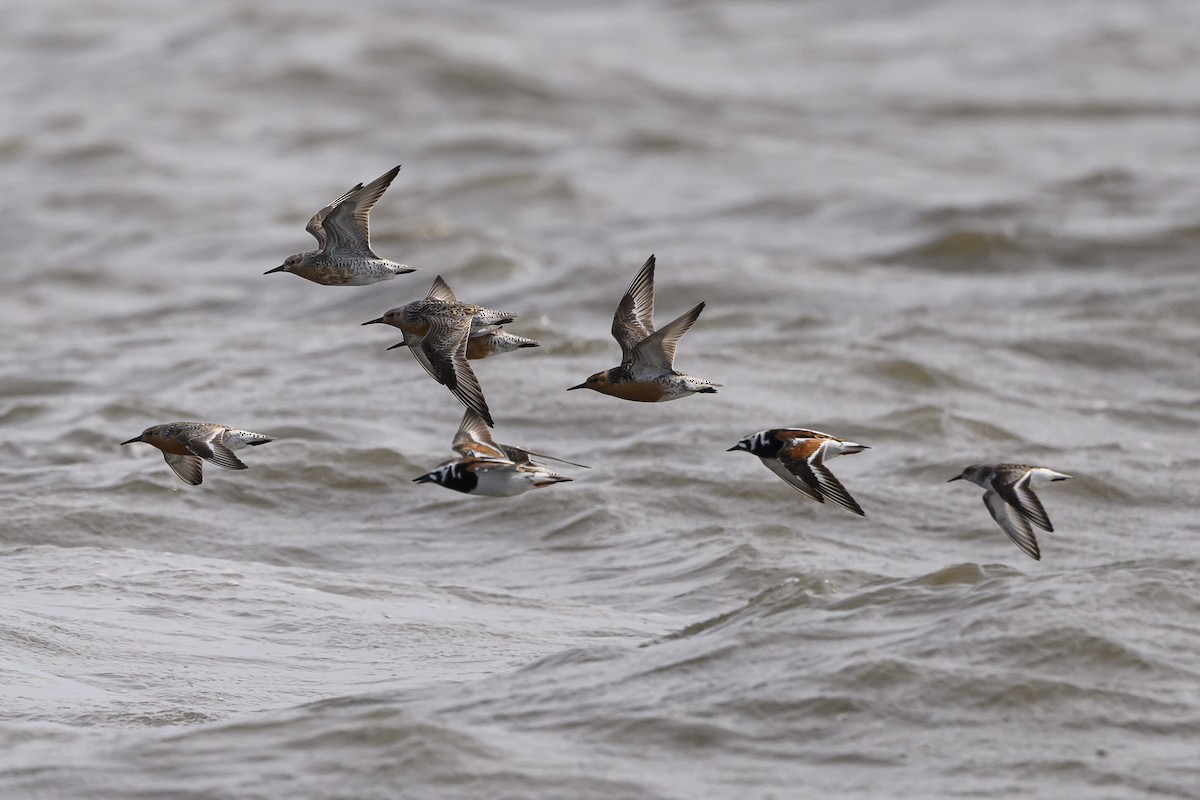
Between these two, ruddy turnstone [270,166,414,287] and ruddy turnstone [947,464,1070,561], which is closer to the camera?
ruddy turnstone [947,464,1070,561]

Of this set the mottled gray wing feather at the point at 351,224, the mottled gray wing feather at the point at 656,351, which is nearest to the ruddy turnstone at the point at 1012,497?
the mottled gray wing feather at the point at 656,351

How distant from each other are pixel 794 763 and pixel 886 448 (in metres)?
6.32

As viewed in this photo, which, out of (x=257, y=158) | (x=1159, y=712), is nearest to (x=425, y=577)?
(x=1159, y=712)

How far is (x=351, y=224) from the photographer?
8578mm

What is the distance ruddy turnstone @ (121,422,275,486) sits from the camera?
8211mm

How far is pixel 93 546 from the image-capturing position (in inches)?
431

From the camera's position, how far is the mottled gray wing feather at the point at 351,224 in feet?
27.6

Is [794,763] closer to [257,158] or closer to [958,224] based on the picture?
[958,224]

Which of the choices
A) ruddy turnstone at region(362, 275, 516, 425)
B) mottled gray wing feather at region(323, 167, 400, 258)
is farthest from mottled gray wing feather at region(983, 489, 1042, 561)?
mottled gray wing feather at region(323, 167, 400, 258)

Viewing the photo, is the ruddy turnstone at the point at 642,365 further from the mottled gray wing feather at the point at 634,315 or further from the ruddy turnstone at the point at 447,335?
the ruddy turnstone at the point at 447,335

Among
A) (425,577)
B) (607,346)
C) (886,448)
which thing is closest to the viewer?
(425,577)

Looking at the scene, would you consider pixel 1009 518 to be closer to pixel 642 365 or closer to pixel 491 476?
pixel 642 365

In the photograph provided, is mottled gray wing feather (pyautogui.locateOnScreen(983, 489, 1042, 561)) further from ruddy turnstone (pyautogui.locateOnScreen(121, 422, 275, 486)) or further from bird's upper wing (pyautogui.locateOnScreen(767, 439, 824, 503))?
ruddy turnstone (pyautogui.locateOnScreen(121, 422, 275, 486))

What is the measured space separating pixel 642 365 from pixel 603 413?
553cm
